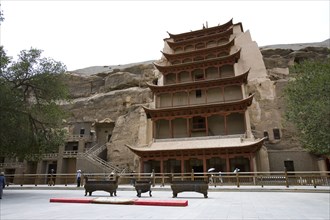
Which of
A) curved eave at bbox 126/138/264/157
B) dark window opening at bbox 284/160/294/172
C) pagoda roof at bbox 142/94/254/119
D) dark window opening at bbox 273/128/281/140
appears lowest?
dark window opening at bbox 284/160/294/172

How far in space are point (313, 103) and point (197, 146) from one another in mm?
13616

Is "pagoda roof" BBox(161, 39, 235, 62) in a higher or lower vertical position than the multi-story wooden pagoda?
higher

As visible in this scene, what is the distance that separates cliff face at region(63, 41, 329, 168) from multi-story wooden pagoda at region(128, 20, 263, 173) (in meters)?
3.71

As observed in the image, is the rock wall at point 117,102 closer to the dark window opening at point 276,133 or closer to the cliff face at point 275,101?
the cliff face at point 275,101

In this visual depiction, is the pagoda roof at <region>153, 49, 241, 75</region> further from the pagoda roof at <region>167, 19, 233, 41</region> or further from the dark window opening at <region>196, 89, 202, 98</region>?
the pagoda roof at <region>167, 19, 233, 41</region>

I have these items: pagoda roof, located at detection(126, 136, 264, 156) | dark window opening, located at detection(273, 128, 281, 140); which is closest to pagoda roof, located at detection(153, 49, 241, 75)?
dark window opening, located at detection(273, 128, 281, 140)

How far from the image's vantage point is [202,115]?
27.5m

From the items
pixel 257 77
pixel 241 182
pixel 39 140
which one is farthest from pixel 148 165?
pixel 257 77

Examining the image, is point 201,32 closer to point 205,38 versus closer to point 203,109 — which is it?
point 205,38

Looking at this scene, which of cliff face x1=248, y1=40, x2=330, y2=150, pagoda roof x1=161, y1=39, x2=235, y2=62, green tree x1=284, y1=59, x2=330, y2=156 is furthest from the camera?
pagoda roof x1=161, y1=39, x2=235, y2=62

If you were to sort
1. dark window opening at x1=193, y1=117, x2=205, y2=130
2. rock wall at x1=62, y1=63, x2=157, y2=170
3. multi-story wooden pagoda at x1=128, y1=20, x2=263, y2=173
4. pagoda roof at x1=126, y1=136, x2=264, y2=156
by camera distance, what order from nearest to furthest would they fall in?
1. pagoda roof at x1=126, y1=136, x2=264, y2=156
2. multi-story wooden pagoda at x1=128, y1=20, x2=263, y2=173
3. dark window opening at x1=193, y1=117, x2=205, y2=130
4. rock wall at x1=62, y1=63, x2=157, y2=170

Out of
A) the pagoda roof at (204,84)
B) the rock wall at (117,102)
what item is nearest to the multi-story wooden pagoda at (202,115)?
the pagoda roof at (204,84)

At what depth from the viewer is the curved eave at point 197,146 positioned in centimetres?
2205

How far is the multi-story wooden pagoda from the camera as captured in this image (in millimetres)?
24203
